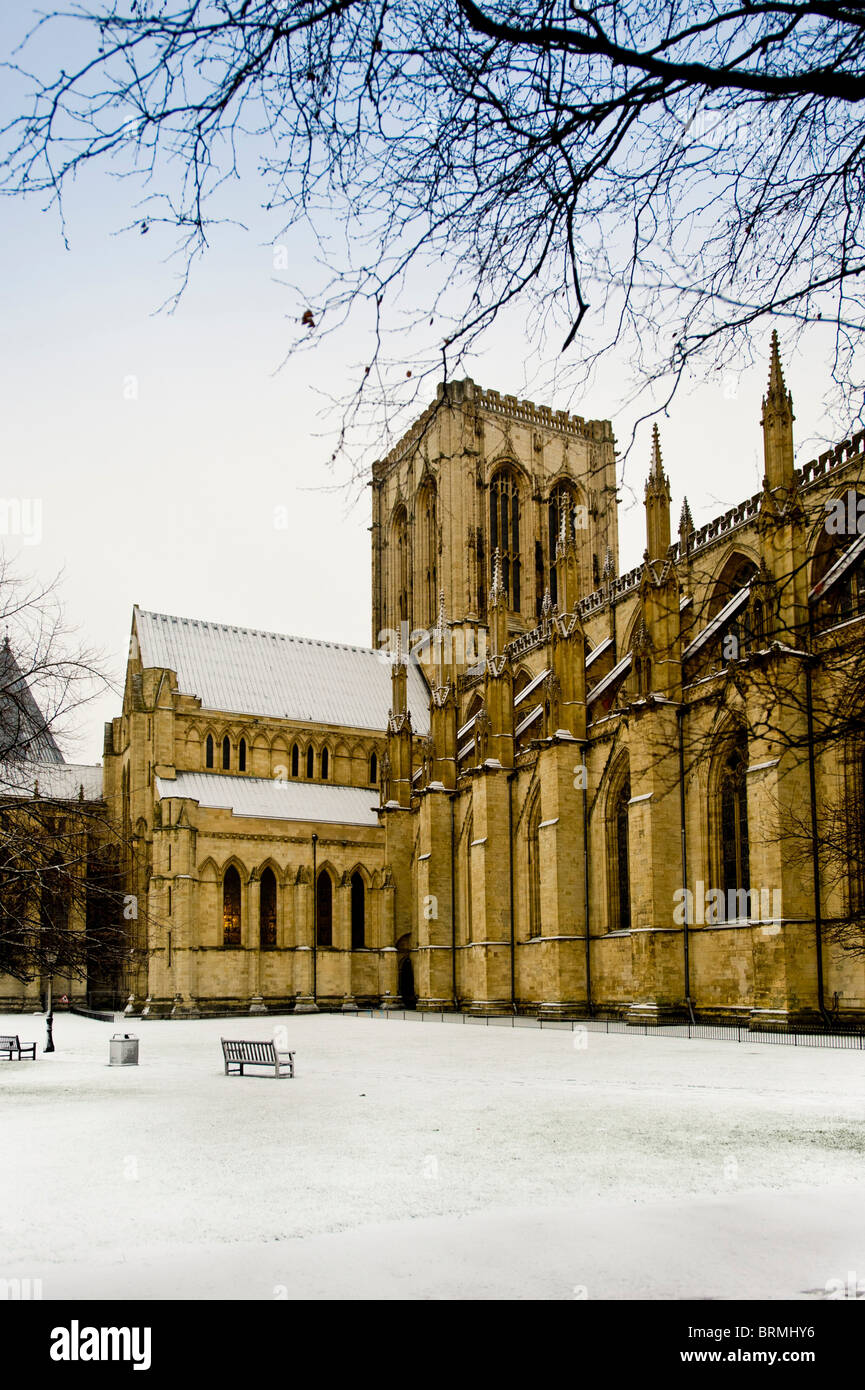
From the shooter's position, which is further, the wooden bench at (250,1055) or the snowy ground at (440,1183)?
the wooden bench at (250,1055)

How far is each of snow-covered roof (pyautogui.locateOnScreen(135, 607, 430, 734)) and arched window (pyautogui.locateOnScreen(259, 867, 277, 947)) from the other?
9201 millimetres

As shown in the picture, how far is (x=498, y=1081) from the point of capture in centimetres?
2078

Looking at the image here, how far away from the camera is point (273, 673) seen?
2473 inches

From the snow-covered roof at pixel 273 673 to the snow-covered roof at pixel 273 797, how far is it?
145 inches

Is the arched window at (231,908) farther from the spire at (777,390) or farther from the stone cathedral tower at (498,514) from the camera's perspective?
the spire at (777,390)

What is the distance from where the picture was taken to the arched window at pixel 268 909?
174ft

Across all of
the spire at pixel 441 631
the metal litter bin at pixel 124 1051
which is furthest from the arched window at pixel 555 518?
the metal litter bin at pixel 124 1051

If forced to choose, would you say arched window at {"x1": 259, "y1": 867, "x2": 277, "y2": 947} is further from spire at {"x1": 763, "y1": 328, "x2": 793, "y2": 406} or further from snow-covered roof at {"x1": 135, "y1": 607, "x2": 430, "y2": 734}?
spire at {"x1": 763, "y1": 328, "x2": 793, "y2": 406}

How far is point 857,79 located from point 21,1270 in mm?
8386

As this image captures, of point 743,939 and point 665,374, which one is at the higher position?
point 665,374

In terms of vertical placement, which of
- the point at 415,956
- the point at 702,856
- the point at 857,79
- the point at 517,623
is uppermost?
the point at 517,623

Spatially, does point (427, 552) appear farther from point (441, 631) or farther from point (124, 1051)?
point (124, 1051)

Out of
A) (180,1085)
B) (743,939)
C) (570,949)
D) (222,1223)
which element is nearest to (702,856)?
(743,939)

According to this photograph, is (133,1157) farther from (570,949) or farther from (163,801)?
(163,801)
